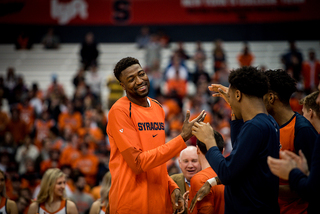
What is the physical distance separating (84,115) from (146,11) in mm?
7274

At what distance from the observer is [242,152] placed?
8.13 feet

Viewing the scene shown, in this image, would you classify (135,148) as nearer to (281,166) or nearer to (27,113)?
(281,166)

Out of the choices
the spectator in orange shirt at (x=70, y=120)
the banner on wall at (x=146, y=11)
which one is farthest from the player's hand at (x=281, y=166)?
the banner on wall at (x=146, y=11)

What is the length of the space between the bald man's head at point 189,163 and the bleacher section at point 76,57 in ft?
37.9

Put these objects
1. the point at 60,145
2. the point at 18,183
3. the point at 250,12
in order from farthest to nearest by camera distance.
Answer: the point at 250,12 < the point at 60,145 < the point at 18,183

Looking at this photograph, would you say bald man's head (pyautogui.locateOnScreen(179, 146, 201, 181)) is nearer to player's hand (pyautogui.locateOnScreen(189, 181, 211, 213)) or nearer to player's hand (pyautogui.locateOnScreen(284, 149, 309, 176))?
player's hand (pyautogui.locateOnScreen(189, 181, 211, 213))

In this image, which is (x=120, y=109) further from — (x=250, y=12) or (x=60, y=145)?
(x=250, y=12)

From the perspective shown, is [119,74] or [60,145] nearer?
[119,74]

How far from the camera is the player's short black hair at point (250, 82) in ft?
8.57

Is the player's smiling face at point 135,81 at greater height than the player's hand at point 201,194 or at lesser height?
greater

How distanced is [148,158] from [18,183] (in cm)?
565

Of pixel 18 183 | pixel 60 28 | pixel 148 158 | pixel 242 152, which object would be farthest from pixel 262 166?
pixel 60 28

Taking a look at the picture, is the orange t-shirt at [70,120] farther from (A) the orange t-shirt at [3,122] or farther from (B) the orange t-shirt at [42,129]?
(A) the orange t-shirt at [3,122]

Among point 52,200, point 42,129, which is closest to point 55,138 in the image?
point 42,129
